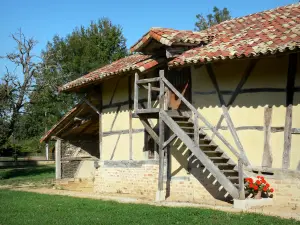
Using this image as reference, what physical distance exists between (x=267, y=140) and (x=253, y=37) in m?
2.74

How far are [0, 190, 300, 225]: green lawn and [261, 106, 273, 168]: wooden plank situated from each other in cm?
227

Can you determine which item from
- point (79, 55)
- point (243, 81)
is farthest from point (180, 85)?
point (79, 55)

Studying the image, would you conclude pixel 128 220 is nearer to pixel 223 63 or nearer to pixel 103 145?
pixel 223 63

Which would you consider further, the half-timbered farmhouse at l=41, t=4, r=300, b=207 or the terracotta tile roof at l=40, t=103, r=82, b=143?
the terracotta tile roof at l=40, t=103, r=82, b=143

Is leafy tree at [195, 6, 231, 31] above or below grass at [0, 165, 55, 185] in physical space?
above

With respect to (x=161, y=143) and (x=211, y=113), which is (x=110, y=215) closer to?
(x=161, y=143)

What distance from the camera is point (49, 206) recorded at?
11039mm

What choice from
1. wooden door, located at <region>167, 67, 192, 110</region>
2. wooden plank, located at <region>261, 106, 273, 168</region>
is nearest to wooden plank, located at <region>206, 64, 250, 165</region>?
wooden plank, located at <region>261, 106, 273, 168</region>

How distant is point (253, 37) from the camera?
11.2 meters

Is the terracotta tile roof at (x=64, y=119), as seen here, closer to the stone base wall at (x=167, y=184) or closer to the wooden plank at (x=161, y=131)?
the stone base wall at (x=167, y=184)

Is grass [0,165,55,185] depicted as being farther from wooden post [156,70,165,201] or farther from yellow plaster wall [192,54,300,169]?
yellow plaster wall [192,54,300,169]

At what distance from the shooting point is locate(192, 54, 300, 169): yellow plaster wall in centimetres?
1045

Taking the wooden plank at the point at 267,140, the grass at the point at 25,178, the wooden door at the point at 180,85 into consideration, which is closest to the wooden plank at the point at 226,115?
the wooden plank at the point at 267,140

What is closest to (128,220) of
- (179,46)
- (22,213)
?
(22,213)
